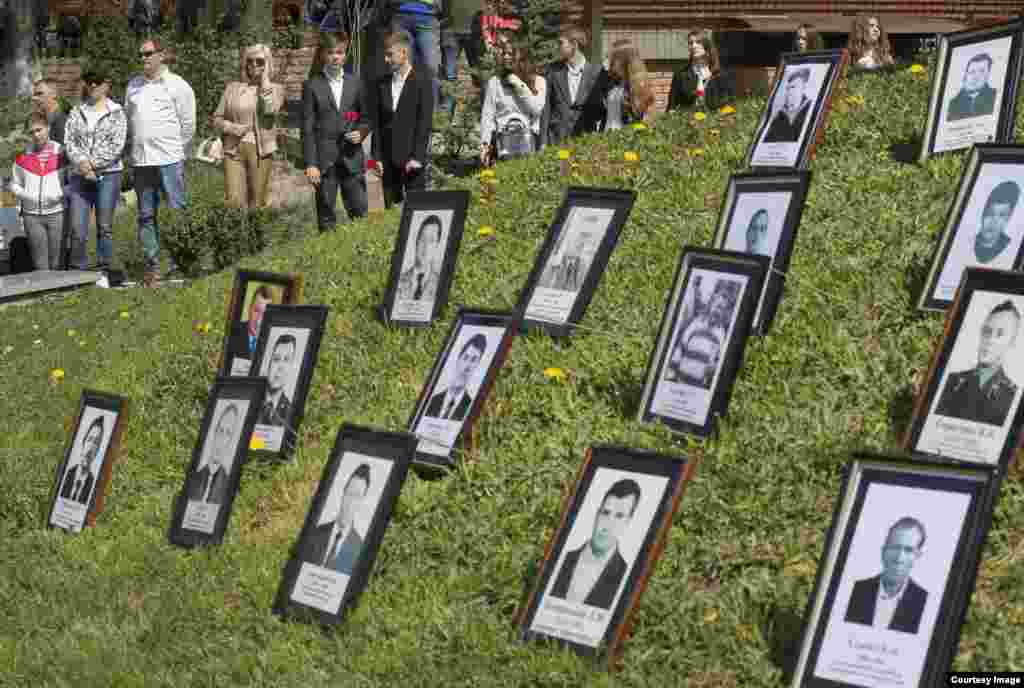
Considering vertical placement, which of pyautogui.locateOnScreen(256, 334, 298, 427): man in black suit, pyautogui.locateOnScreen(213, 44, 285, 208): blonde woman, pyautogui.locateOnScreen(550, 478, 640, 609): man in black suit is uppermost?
pyautogui.locateOnScreen(213, 44, 285, 208): blonde woman

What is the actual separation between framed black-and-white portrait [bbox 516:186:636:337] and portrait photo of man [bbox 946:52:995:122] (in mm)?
1767

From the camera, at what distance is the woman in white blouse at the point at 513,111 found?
1240cm

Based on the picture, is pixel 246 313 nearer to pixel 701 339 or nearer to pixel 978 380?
pixel 701 339

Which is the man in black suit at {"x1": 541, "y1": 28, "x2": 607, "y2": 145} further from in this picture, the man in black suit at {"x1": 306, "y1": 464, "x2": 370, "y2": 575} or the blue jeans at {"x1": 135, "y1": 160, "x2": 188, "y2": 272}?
the man in black suit at {"x1": 306, "y1": 464, "x2": 370, "y2": 575}

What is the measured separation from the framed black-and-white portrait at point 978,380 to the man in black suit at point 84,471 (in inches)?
137

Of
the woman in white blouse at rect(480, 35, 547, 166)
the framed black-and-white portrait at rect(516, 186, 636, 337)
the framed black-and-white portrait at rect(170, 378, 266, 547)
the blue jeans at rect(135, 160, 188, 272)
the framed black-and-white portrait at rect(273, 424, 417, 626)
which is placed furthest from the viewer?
the blue jeans at rect(135, 160, 188, 272)

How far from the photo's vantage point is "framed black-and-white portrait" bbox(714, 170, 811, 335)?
18.0ft

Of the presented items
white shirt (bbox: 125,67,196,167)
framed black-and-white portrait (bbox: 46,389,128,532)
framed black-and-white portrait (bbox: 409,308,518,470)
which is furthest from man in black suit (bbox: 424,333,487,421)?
white shirt (bbox: 125,67,196,167)

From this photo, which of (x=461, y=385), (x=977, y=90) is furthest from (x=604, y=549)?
(x=977, y=90)

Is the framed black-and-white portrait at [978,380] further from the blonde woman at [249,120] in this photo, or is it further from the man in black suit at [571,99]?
the blonde woman at [249,120]

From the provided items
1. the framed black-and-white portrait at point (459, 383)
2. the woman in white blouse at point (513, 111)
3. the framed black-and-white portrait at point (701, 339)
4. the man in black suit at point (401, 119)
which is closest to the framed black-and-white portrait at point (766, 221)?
the framed black-and-white portrait at point (701, 339)

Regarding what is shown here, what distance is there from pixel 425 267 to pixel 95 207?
8.43m

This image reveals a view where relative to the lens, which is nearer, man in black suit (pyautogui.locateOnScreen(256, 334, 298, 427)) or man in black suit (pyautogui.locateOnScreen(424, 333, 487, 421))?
man in black suit (pyautogui.locateOnScreen(424, 333, 487, 421))

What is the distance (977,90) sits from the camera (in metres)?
6.88
